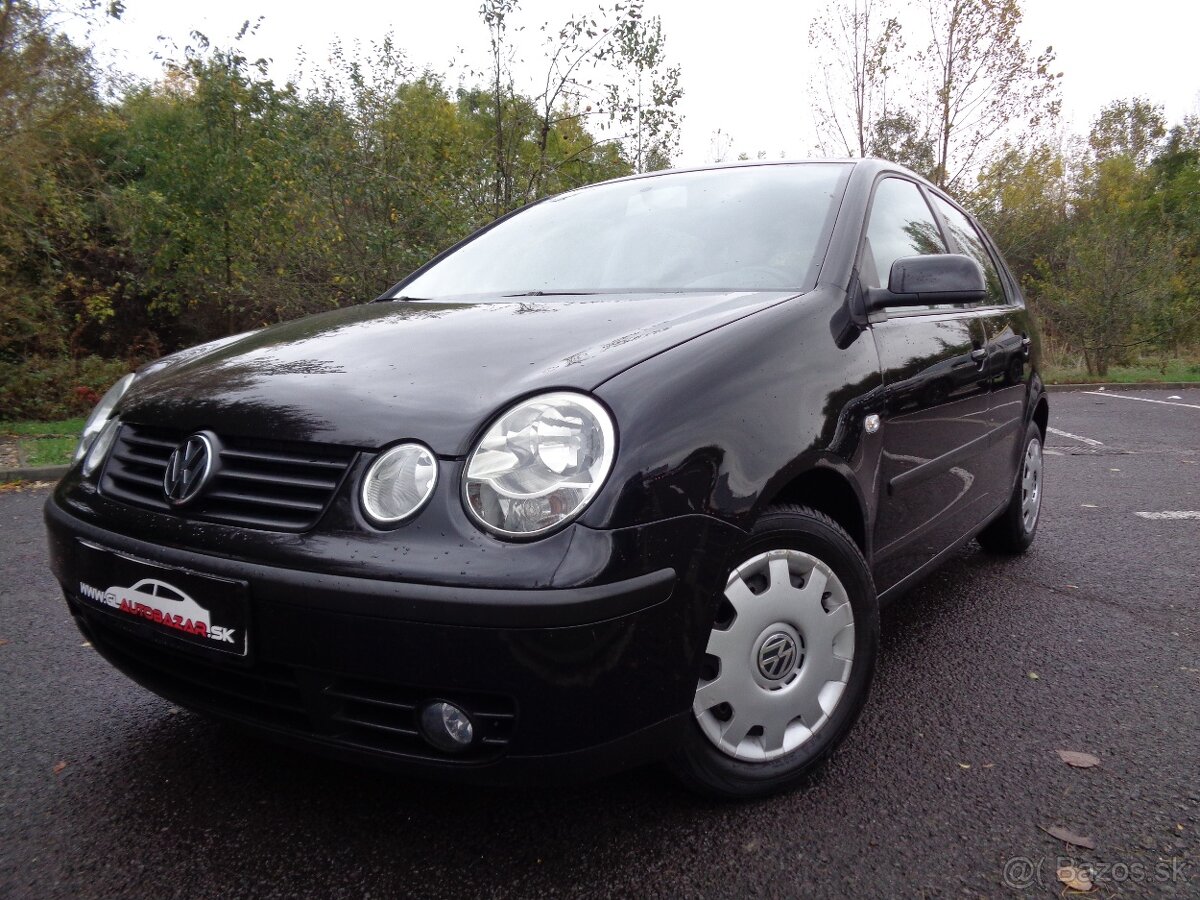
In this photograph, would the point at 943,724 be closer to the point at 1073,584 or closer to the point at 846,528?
the point at 846,528

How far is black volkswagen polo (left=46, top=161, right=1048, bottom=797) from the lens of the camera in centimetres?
148

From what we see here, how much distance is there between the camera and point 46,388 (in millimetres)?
11430

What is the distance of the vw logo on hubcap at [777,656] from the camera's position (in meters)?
1.84

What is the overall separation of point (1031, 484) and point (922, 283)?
85.0 inches

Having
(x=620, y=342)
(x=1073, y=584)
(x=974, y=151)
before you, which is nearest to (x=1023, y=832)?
(x=620, y=342)

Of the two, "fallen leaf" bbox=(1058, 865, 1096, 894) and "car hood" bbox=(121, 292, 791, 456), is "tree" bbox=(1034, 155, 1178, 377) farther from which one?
"fallen leaf" bbox=(1058, 865, 1096, 894)

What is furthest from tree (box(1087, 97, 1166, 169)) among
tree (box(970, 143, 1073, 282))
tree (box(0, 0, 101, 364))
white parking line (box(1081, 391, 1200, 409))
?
tree (box(0, 0, 101, 364))

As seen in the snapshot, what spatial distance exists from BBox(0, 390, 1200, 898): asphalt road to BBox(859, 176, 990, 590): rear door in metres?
0.46

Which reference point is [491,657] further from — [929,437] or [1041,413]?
[1041,413]

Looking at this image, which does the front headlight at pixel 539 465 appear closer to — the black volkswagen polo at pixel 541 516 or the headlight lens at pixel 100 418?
the black volkswagen polo at pixel 541 516

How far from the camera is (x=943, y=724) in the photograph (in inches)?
91.4

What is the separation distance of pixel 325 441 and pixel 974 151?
19.7 m

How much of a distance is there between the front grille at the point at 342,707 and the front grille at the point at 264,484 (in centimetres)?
28

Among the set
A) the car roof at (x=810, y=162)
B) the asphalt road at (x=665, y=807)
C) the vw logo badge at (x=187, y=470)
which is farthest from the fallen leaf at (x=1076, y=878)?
the car roof at (x=810, y=162)
